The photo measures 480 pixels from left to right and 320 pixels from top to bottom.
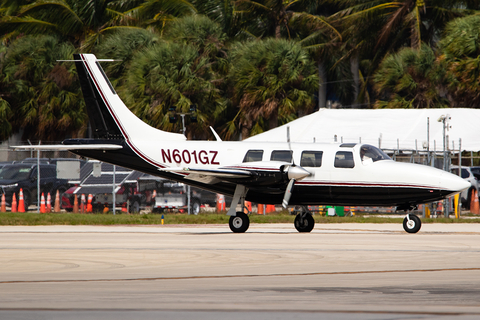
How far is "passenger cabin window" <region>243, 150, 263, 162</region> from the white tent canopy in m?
9.93

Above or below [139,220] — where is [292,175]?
above

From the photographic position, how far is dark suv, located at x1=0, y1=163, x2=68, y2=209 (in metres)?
33.1

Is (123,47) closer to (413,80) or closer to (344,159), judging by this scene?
(413,80)

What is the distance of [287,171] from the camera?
64.7ft

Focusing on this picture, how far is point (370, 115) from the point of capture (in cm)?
3362

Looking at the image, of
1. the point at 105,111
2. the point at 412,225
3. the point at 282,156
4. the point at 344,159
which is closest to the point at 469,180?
the point at 412,225

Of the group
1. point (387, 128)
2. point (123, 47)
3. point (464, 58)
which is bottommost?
point (387, 128)

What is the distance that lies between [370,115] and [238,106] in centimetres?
1100

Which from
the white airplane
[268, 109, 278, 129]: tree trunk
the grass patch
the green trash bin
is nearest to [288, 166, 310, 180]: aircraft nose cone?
the white airplane

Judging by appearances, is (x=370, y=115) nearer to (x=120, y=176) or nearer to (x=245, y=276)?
(x=120, y=176)

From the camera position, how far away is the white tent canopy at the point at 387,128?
3066 centimetres

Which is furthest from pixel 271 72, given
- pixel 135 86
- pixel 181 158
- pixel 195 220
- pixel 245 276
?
pixel 245 276

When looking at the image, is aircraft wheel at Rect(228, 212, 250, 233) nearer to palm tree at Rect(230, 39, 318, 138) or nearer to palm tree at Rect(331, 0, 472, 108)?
palm tree at Rect(230, 39, 318, 138)

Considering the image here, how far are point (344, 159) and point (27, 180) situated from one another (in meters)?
17.6
